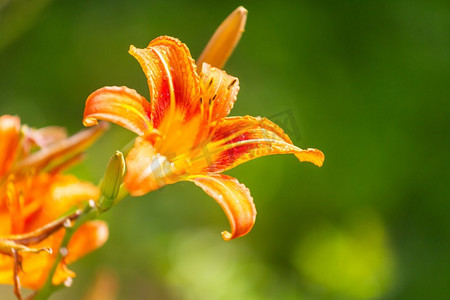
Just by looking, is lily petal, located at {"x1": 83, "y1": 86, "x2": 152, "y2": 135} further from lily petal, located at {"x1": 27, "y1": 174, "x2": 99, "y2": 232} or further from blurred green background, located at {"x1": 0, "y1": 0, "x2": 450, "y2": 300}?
blurred green background, located at {"x1": 0, "y1": 0, "x2": 450, "y2": 300}

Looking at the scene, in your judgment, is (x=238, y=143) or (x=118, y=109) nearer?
(x=118, y=109)

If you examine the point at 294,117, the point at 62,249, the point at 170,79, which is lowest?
the point at 294,117

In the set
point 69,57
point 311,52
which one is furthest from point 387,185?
point 69,57

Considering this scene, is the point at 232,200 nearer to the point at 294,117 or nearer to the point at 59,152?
the point at 59,152

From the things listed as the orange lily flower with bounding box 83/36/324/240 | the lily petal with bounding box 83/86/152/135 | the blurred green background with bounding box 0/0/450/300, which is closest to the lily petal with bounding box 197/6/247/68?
the orange lily flower with bounding box 83/36/324/240

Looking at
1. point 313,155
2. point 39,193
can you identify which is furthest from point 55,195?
point 313,155

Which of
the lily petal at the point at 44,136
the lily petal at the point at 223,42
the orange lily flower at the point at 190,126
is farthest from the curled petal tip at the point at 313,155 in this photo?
the lily petal at the point at 44,136

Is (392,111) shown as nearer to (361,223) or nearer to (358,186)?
(358,186)

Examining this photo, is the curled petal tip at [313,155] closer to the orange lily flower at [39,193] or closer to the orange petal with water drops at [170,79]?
the orange petal with water drops at [170,79]
